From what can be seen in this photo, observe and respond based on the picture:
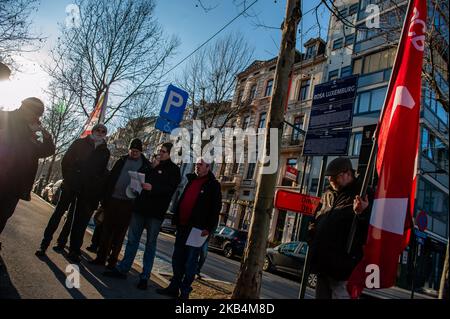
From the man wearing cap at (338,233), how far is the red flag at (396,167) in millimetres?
106

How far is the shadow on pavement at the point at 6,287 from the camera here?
8.89 ft

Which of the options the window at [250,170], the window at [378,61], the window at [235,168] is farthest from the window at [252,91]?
the window at [378,61]

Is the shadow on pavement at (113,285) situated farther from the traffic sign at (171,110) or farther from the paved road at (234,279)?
the traffic sign at (171,110)

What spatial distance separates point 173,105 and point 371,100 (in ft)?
58.3

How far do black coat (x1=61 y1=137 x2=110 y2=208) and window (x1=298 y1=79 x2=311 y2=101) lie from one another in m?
23.7

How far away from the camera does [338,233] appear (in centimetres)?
275

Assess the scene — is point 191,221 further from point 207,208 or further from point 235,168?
point 235,168

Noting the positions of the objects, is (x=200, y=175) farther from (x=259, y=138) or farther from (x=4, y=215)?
(x=259, y=138)

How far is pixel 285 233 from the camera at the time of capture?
22953 mm

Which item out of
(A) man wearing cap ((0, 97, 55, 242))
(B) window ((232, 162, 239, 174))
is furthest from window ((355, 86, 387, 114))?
(A) man wearing cap ((0, 97, 55, 242))

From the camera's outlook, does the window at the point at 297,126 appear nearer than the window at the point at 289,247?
No

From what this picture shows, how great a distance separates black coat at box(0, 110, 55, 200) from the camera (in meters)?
3.54

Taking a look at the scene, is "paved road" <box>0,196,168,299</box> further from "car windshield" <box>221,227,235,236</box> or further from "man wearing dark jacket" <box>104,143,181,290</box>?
"car windshield" <box>221,227,235,236</box>
